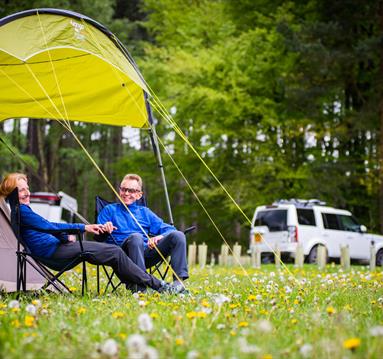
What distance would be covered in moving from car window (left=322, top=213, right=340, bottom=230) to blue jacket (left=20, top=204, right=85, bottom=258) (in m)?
8.80

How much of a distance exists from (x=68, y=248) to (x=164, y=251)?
0.89m

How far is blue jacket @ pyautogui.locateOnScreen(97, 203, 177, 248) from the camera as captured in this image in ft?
16.8

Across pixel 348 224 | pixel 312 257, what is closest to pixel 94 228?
pixel 312 257

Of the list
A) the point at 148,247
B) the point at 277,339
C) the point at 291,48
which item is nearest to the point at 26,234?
the point at 148,247

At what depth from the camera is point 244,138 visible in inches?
604

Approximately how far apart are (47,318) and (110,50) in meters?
3.44

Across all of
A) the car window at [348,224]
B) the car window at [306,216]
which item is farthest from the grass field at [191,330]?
the car window at [348,224]

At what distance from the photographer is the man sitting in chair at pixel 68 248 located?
4430 mm

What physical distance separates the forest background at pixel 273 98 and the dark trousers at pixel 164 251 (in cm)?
943

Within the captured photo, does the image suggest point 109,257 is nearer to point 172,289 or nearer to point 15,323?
point 172,289

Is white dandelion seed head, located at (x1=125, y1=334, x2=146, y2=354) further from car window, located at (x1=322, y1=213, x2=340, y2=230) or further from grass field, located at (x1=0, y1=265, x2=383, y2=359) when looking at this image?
car window, located at (x1=322, y1=213, x2=340, y2=230)

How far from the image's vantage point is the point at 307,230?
12117mm

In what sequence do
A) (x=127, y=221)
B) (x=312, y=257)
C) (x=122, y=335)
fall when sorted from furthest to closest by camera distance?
1. (x=312, y=257)
2. (x=127, y=221)
3. (x=122, y=335)

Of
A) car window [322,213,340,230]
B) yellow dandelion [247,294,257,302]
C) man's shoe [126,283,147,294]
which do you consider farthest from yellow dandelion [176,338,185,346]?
car window [322,213,340,230]
